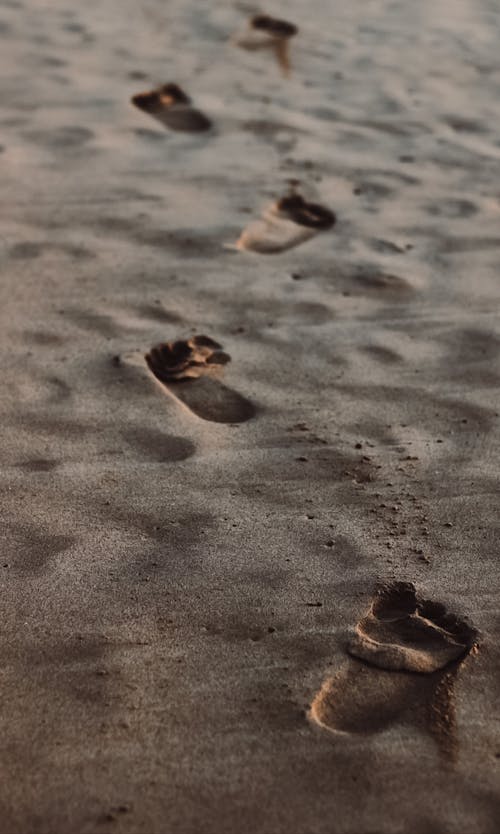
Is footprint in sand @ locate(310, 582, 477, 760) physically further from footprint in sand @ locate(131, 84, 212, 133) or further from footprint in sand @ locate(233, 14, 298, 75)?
footprint in sand @ locate(233, 14, 298, 75)

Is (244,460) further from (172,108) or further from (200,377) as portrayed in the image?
(172,108)

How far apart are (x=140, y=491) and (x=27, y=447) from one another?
307 mm

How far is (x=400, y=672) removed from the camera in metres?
1.86

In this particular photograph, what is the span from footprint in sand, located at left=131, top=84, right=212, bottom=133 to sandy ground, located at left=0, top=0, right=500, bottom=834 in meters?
0.07

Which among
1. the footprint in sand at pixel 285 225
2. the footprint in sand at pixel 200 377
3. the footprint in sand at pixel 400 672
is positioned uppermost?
the footprint in sand at pixel 400 672

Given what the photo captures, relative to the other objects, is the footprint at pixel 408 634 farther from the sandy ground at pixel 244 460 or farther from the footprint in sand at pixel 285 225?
the footprint in sand at pixel 285 225

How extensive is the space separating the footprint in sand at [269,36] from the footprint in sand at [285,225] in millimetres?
1521

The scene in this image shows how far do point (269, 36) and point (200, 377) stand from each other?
317 centimetres

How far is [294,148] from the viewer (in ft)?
13.6

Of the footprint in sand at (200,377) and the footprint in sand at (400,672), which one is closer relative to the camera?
the footprint in sand at (400,672)

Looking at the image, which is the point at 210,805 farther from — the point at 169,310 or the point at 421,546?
the point at 169,310

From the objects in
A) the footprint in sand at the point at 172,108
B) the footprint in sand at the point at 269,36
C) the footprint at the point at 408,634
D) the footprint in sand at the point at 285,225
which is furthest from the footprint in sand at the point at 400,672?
the footprint in sand at the point at 269,36

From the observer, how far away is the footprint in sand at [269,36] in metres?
5.17

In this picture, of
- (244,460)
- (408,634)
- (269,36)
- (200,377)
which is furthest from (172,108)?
(408,634)
